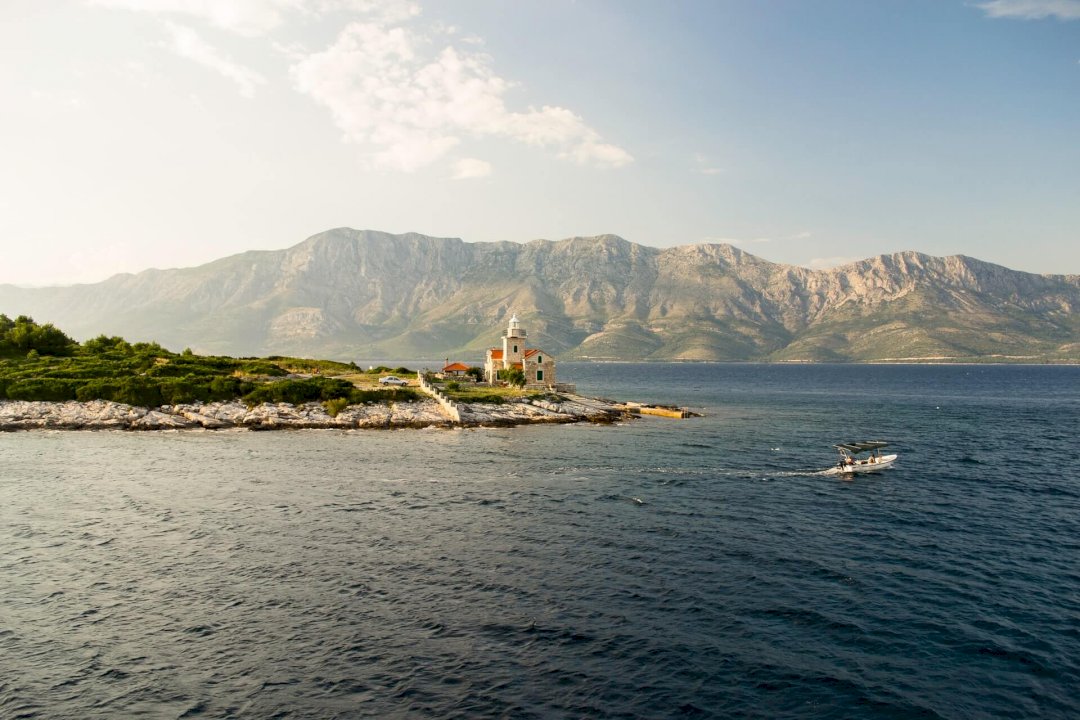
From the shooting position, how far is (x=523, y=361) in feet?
389

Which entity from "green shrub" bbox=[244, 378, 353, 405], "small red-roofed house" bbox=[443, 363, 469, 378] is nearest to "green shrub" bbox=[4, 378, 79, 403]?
"green shrub" bbox=[244, 378, 353, 405]

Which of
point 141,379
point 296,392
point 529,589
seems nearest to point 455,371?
point 296,392

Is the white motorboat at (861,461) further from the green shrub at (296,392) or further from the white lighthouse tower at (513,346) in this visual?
the white lighthouse tower at (513,346)

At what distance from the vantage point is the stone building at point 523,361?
118 meters

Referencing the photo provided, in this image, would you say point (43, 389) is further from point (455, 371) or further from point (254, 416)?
point (455, 371)

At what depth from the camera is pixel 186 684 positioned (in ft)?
63.5

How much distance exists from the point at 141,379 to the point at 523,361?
6270cm

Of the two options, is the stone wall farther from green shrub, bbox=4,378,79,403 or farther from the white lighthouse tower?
green shrub, bbox=4,378,79,403

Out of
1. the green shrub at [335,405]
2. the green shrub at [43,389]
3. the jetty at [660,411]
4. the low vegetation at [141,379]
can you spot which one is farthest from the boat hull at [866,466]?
the green shrub at [43,389]

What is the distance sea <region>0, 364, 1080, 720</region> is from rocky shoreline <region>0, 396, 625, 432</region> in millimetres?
19640

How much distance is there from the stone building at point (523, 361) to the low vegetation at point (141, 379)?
2558cm

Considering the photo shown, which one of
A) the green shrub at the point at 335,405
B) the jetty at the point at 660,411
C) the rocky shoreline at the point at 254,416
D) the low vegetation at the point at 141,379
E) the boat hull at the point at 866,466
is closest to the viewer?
the boat hull at the point at 866,466

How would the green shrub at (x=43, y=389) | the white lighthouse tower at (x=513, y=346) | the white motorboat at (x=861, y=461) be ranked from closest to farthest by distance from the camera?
1. the white motorboat at (x=861, y=461)
2. the green shrub at (x=43, y=389)
3. the white lighthouse tower at (x=513, y=346)

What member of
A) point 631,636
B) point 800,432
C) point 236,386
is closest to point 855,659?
point 631,636
